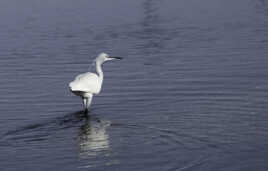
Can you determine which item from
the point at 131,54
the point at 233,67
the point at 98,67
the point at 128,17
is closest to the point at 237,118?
the point at 98,67

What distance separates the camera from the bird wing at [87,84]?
15609 mm

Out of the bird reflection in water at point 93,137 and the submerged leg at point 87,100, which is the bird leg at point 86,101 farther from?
the bird reflection in water at point 93,137

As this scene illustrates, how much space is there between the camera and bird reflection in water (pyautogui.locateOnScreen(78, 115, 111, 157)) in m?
12.5

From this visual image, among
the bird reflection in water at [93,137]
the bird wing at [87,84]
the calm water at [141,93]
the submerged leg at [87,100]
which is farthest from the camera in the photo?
the submerged leg at [87,100]

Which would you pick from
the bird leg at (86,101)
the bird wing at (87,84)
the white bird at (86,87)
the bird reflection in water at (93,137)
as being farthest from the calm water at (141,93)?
the bird wing at (87,84)

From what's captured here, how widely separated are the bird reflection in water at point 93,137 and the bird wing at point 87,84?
687 mm

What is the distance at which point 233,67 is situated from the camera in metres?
19.7

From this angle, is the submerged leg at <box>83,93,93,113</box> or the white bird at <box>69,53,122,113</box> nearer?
the white bird at <box>69,53,122,113</box>

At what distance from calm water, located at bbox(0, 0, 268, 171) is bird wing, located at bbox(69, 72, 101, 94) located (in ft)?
1.63

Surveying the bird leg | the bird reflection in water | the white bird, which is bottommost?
the bird reflection in water

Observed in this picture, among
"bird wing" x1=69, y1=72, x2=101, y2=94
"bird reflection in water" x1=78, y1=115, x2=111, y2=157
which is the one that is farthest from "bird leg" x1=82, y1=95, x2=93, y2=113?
"bird reflection in water" x1=78, y1=115, x2=111, y2=157

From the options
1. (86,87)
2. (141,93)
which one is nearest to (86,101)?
(86,87)

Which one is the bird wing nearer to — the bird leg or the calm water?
the bird leg

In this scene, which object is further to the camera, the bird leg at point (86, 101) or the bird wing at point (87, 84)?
the bird leg at point (86, 101)
